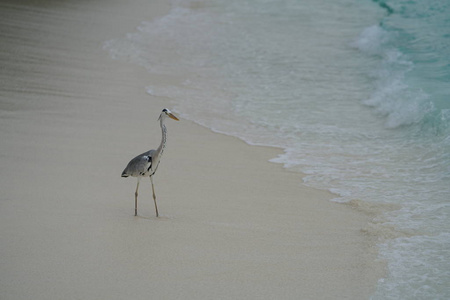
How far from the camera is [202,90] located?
1038 cm

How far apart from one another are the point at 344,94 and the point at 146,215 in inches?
242

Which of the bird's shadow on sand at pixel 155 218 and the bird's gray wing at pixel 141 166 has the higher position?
the bird's gray wing at pixel 141 166

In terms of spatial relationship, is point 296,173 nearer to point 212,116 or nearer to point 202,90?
point 212,116

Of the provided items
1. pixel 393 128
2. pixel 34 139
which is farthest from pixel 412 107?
pixel 34 139

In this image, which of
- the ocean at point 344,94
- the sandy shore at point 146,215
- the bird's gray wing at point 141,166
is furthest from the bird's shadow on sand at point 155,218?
the ocean at point 344,94

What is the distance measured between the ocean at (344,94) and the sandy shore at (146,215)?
17.2 inches

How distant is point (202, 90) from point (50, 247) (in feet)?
20.6

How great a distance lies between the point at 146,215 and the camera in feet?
17.6

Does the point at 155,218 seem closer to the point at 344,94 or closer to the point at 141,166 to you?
the point at 141,166

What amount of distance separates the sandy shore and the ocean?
438mm

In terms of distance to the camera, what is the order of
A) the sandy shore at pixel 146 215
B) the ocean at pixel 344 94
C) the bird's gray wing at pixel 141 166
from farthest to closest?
the ocean at pixel 344 94
the bird's gray wing at pixel 141 166
the sandy shore at pixel 146 215

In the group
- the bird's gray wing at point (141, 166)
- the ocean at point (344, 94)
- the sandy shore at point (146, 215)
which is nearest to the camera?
the sandy shore at point (146, 215)

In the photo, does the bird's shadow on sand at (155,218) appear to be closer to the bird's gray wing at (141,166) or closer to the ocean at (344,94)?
the bird's gray wing at (141,166)

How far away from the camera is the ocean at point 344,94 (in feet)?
18.3
